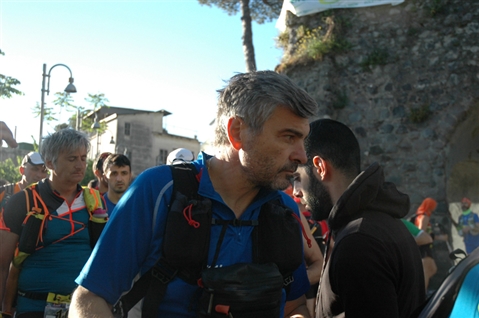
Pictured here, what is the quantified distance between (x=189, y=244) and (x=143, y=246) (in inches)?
6.7

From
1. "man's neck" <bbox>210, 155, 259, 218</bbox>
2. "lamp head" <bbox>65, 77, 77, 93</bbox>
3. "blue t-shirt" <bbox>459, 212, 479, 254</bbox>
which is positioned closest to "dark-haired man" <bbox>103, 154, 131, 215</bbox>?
"man's neck" <bbox>210, 155, 259, 218</bbox>

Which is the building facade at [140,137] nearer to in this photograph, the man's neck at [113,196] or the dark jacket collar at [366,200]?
the man's neck at [113,196]

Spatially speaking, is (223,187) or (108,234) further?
(223,187)

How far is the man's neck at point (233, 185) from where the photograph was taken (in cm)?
216

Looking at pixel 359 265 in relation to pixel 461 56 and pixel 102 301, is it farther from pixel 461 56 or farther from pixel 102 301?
pixel 461 56

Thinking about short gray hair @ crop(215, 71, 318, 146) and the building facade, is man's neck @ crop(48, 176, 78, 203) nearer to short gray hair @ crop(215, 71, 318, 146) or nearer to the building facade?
short gray hair @ crop(215, 71, 318, 146)

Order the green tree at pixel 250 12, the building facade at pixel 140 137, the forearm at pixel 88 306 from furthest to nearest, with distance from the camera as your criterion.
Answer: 1. the building facade at pixel 140 137
2. the green tree at pixel 250 12
3. the forearm at pixel 88 306

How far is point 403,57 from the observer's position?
35.7 ft

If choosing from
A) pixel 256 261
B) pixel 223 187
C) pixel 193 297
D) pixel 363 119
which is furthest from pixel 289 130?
pixel 363 119

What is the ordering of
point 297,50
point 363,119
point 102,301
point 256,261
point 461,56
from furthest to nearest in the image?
point 297,50 → point 363,119 → point 461,56 → point 256,261 → point 102,301

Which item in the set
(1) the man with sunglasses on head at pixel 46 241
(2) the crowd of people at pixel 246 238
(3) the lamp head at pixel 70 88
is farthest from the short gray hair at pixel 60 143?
(3) the lamp head at pixel 70 88

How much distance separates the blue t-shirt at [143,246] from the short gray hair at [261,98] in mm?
322

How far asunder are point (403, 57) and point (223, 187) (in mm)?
9565

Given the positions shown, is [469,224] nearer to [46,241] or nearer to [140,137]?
[46,241]
